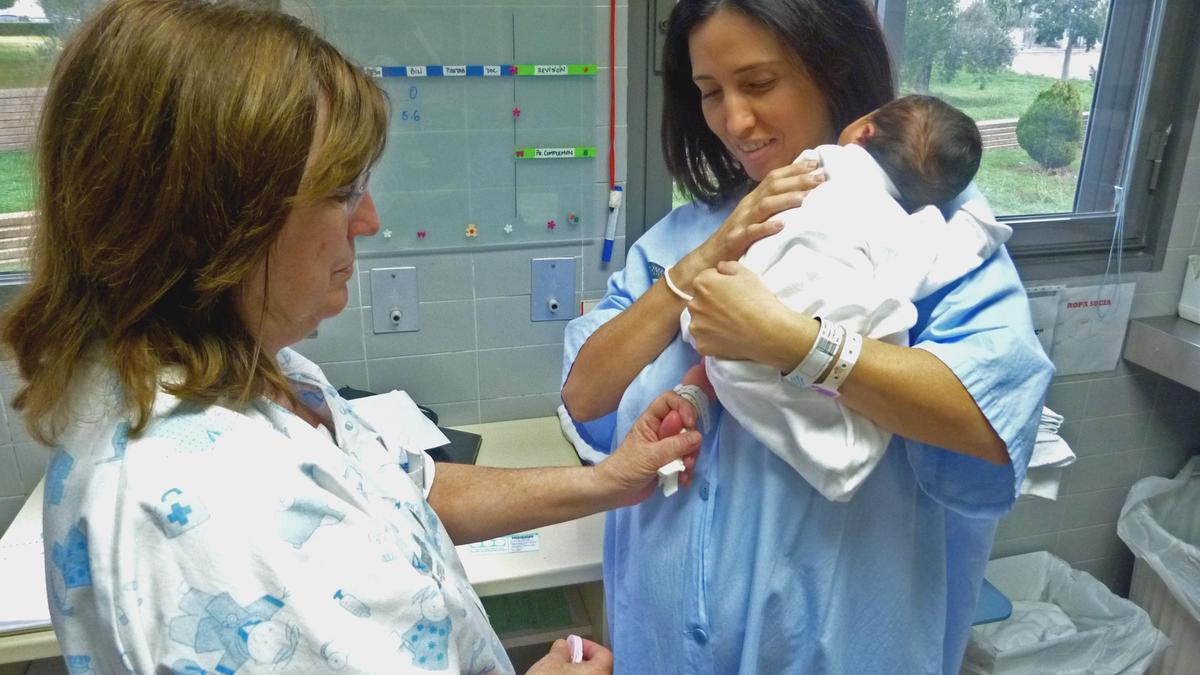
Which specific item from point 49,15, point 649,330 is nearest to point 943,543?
point 649,330

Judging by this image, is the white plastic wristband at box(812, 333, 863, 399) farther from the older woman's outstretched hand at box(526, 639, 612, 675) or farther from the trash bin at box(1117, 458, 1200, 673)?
the trash bin at box(1117, 458, 1200, 673)

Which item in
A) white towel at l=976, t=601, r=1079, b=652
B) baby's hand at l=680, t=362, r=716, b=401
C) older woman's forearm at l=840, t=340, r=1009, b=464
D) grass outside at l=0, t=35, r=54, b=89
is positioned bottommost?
white towel at l=976, t=601, r=1079, b=652

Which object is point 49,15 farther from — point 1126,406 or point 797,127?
point 1126,406

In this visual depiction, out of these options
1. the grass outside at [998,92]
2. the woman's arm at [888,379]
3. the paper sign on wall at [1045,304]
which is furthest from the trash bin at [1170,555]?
the woman's arm at [888,379]

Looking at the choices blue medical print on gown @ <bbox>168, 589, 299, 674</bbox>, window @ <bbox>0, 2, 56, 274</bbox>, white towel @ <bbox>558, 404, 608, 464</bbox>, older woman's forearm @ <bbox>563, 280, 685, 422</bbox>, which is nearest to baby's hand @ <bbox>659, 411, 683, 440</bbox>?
older woman's forearm @ <bbox>563, 280, 685, 422</bbox>

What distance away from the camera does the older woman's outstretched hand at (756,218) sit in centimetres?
105

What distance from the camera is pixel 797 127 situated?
1165 mm

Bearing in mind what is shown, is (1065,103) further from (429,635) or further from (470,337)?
(429,635)

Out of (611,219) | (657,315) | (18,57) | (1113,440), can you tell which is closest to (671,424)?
(657,315)

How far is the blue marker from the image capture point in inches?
84.1

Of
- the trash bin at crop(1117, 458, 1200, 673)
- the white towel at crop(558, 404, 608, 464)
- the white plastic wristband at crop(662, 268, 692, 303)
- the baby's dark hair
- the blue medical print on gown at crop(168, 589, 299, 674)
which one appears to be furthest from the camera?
the trash bin at crop(1117, 458, 1200, 673)

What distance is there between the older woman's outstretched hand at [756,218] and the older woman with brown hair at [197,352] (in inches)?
19.0

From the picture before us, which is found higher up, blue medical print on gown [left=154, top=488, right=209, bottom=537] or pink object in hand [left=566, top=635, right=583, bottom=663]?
blue medical print on gown [left=154, top=488, right=209, bottom=537]

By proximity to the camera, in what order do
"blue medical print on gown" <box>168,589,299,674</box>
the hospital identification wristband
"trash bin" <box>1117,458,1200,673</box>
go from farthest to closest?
"trash bin" <box>1117,458,1200,673</box>
the hospital identification wristband
"blue medical print on gown" <box>168,589,299,674</box>
